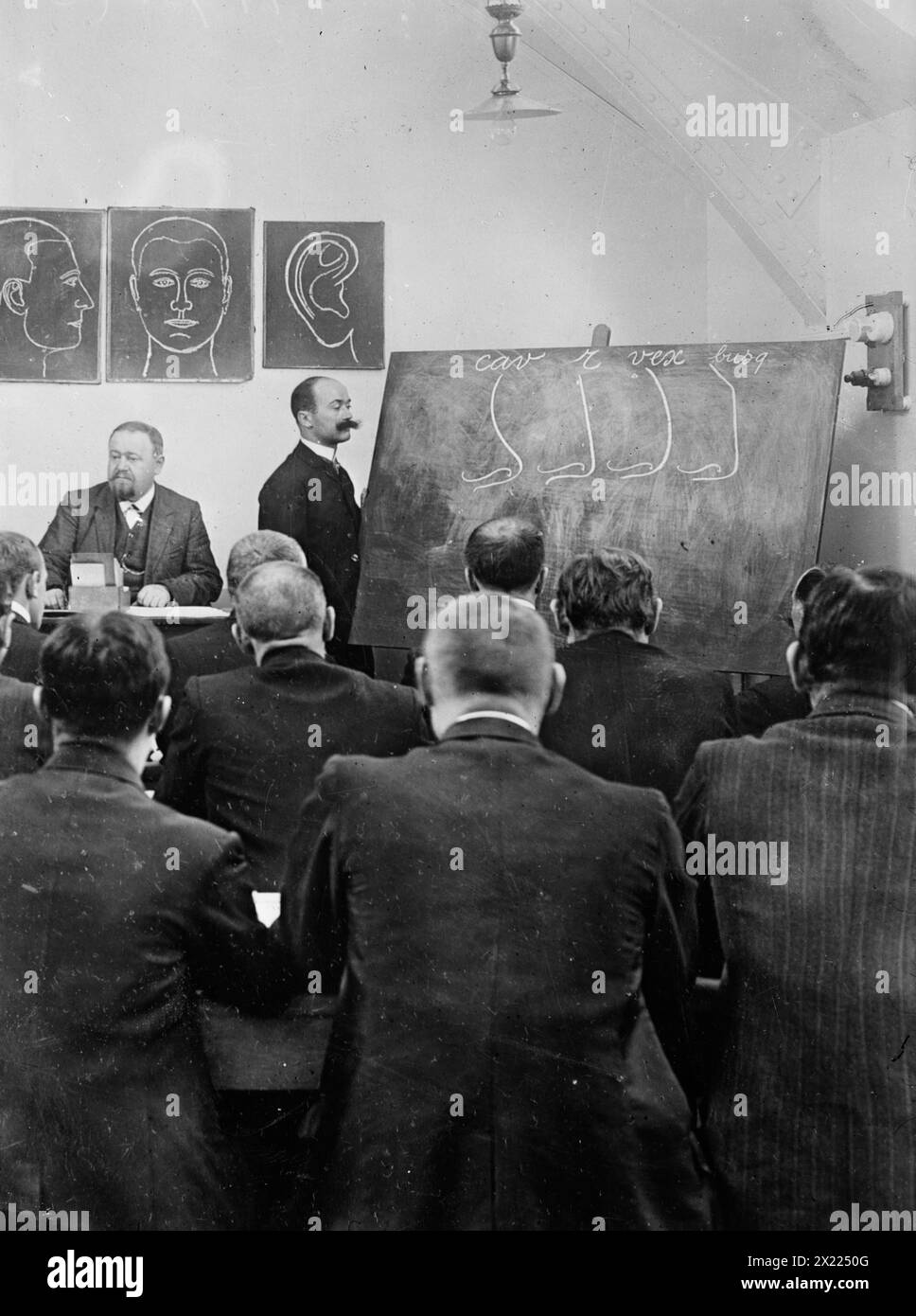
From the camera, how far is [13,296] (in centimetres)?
495

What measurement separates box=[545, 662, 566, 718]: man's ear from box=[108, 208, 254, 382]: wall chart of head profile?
2650mm

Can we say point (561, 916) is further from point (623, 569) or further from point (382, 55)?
point (382, 55)

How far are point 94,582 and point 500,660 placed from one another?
55.3 inches

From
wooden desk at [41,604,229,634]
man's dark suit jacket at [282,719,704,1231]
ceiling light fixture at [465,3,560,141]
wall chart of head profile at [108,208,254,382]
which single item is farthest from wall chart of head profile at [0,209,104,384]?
man's dark suit jacket at [282,719,704,1231]

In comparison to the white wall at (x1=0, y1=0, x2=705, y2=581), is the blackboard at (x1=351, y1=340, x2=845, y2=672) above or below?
below

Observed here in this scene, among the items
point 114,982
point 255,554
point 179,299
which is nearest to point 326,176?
point 179,299

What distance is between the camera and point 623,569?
2.91 m

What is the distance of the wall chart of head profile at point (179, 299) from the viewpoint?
4.72 meters

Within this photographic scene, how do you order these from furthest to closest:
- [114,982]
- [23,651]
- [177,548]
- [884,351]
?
[177,548], [884,351], [23,651], [114,982]

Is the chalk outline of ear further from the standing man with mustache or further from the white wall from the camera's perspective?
the standing man with mustache

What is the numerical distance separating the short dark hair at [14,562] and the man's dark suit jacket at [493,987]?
827mm

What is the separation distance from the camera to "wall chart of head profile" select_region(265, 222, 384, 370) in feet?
14.7

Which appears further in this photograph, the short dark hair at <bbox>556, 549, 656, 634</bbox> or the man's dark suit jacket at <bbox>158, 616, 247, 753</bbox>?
the short dark hair at <bbox>556, 549, 656, 634</bbox>

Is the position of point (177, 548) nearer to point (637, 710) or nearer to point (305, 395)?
point (305, 395)
